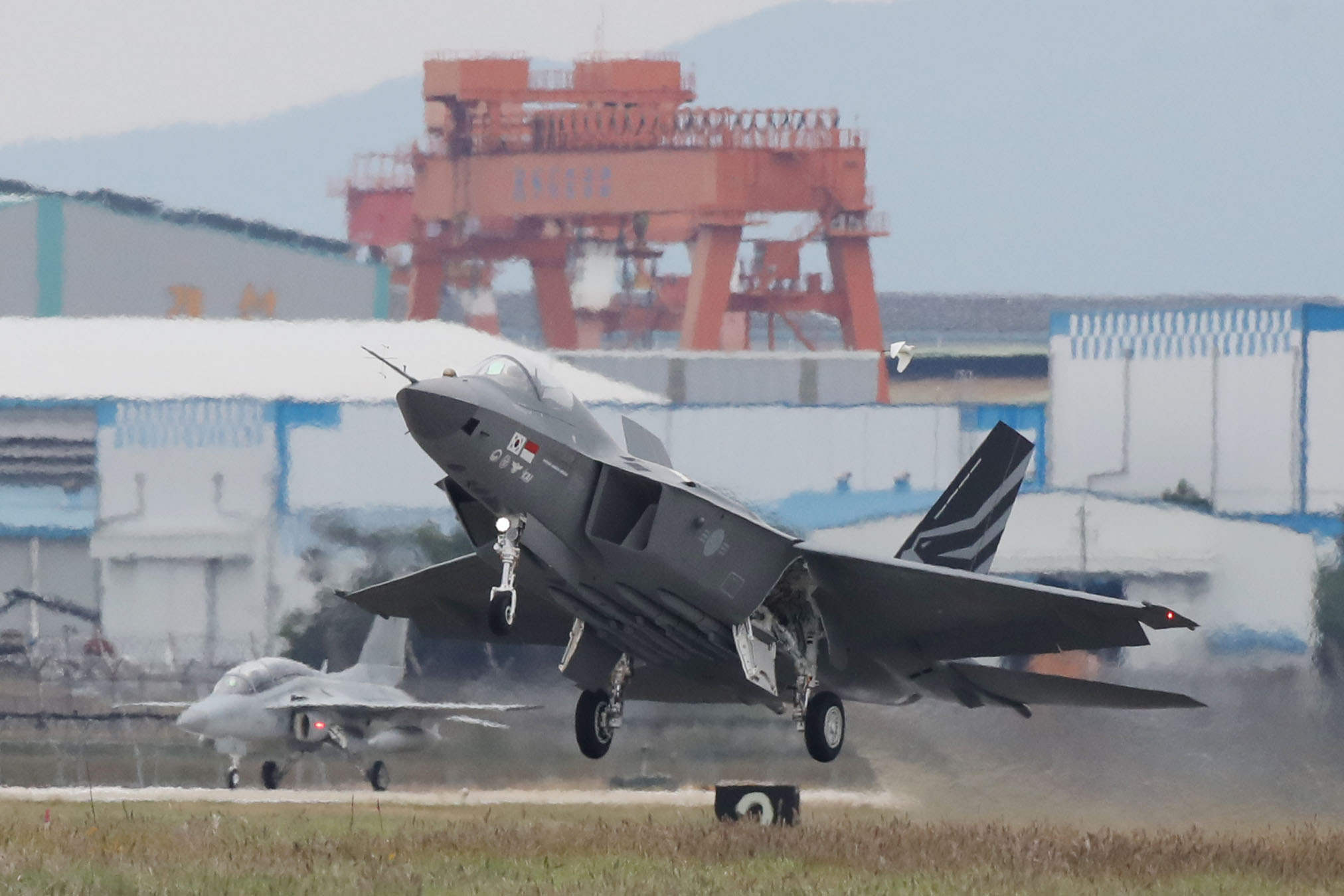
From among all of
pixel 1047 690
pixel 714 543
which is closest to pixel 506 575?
pixel 714 543

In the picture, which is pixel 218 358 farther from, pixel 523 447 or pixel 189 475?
pixel 523 447

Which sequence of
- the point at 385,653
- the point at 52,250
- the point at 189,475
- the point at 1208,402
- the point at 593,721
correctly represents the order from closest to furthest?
the point at 593,721, the point at 385,653, the point at 189,475, the point at 1208,402, the point at 52,250

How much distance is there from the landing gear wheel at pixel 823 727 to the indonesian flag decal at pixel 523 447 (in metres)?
4.45

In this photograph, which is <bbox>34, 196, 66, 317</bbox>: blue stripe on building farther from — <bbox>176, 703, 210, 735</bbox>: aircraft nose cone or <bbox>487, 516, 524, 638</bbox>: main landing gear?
<bbox>487, 516, 524, 638</bbox>: main landing gear

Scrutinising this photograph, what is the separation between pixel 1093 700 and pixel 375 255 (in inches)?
3339

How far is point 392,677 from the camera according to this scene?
123 ft

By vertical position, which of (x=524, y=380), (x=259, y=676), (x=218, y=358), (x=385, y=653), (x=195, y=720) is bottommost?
(x=195, y=720)

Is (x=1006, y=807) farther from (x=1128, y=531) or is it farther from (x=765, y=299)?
(x=765, y=299)

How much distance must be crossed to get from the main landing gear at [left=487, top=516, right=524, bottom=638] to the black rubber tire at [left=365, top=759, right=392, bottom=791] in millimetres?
17935

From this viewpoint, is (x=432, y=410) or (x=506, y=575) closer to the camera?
(x=432, y=410)

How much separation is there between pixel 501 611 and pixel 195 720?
18.5m

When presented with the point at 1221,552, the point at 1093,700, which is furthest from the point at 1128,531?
the point at 1093,700

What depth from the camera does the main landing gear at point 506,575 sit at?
18000mm

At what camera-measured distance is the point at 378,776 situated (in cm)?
3606
